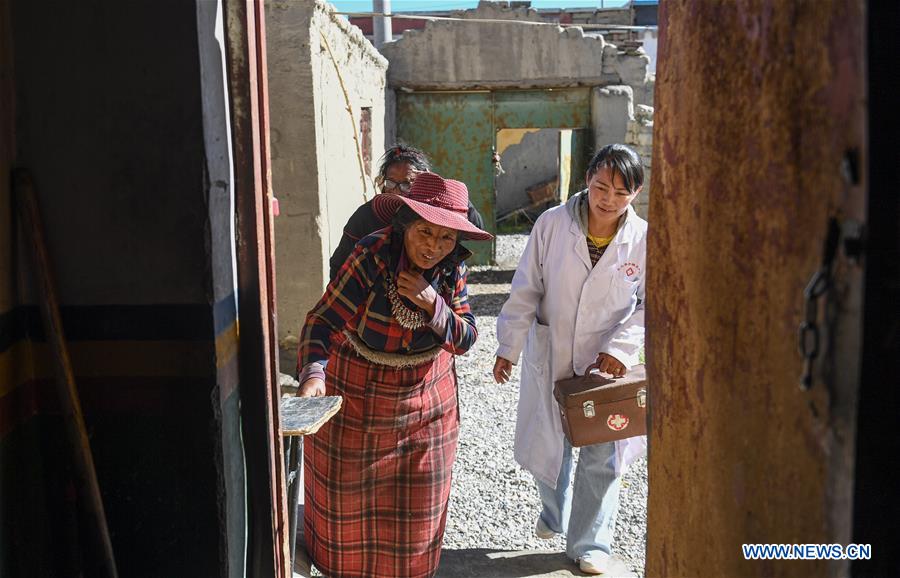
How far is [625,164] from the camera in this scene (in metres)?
3.14

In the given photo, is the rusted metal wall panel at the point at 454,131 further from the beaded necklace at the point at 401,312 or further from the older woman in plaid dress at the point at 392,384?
the beaded necklace at the point at 401,312

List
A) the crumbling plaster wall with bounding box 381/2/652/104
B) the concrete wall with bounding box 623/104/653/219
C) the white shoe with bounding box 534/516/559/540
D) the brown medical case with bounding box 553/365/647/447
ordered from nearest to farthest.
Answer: the brown medical case with bounding box 553/365/647/447, the white shoe with bounding box 534/516/559/540, the concrete wall with bounding box 623/104/653/219, the crumbling plaster wall with bounding box 381/2/652/104

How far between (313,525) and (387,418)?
59cm

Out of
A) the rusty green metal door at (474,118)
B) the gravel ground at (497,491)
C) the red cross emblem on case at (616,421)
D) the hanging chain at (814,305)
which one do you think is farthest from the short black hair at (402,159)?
the rusty green metal door at (474,118)

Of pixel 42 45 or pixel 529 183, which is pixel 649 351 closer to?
pixel 42 45

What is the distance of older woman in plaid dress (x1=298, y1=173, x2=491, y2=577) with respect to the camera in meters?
2.79

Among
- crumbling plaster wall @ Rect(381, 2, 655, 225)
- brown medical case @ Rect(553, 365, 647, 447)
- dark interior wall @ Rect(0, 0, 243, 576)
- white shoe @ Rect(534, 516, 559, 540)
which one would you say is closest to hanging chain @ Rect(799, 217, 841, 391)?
dark interior wall @ Rect(0, 0, 243, 576)

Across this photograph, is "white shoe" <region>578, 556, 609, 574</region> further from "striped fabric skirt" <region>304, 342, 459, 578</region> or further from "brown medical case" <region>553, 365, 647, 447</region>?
"striped fabric skirt" <region>304, 342, 459, 578</region>

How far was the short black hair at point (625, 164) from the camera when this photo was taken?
3.15 metres

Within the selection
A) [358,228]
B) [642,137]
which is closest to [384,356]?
[358,228]

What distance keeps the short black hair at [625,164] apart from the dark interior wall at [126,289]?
5.74ft

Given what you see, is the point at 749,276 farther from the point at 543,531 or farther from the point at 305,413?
the point at 543,531

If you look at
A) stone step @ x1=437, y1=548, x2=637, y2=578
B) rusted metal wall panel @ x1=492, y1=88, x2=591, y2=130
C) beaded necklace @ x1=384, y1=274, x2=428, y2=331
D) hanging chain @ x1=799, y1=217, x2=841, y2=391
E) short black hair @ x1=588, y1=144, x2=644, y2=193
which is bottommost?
stone step @ x1=437, y1=548, x2=637, y2=578

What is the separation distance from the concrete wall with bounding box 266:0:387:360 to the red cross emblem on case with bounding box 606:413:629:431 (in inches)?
143
